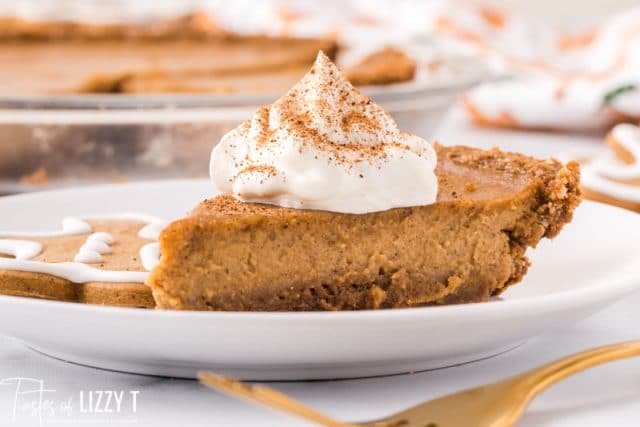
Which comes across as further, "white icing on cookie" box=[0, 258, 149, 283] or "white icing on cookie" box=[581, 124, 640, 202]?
"white icing on cookie" box=[581, 124, 640, 202]

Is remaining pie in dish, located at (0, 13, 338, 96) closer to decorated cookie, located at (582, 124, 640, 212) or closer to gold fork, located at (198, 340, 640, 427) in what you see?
decorated cookie, located at (582, 124, 640, 212)

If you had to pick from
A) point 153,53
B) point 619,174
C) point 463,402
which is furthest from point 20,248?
point 153,53

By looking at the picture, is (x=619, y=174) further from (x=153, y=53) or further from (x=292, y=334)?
(x=153, y=53)

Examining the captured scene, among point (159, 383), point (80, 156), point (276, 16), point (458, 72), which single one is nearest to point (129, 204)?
point (80, 156)

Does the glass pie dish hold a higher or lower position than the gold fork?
higher

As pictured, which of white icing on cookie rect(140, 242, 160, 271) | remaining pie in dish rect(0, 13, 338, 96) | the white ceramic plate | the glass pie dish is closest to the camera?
the white ceramic plate

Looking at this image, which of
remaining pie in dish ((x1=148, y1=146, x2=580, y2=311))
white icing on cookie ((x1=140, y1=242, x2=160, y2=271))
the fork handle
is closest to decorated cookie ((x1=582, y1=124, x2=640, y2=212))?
remaining pie in dish ((x1=148, y1=146, x2=580, y2=311))

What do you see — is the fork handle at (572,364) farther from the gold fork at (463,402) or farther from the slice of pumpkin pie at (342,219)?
the slice of pumpkin pie at (342,219)
